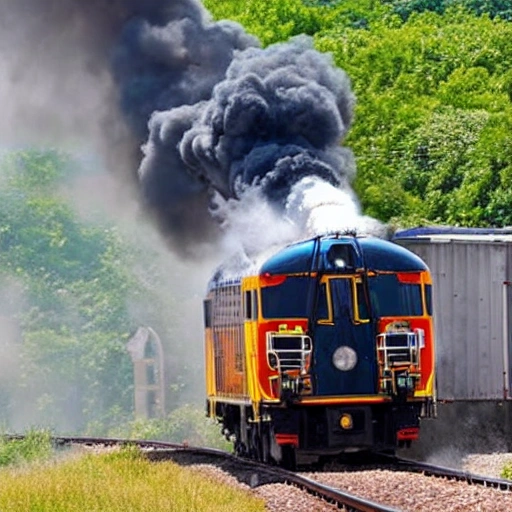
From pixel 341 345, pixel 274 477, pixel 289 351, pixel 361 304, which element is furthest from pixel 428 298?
pixel 274 477

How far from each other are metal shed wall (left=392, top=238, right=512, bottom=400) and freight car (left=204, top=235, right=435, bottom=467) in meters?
3.82

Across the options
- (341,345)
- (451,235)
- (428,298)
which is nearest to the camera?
(341,345)

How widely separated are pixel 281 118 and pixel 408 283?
465 cm

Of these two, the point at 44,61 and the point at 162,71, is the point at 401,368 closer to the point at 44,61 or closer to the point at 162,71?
the point at 162,71

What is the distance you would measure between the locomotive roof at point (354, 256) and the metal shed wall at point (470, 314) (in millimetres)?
3590

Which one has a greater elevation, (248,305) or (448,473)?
(248,305)

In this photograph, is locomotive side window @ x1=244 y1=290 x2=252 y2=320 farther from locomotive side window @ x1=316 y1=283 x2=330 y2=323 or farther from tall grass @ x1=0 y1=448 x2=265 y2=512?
tall grass @ x1=0 y1=448 x2=265 y2=512

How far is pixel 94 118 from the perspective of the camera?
26.8 meters

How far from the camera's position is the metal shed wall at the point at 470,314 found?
2292cm

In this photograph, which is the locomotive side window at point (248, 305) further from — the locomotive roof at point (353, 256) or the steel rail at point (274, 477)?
the steel rail at point (274, 477)

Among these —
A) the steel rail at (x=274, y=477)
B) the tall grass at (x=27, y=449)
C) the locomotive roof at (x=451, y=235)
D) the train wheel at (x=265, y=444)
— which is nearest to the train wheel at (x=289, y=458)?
the steel rail at (x=274, y=477)

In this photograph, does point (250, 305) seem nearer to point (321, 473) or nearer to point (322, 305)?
point (322, 305)

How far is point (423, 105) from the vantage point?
56.3 metres

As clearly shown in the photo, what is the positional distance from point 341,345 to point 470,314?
16.2 ft
